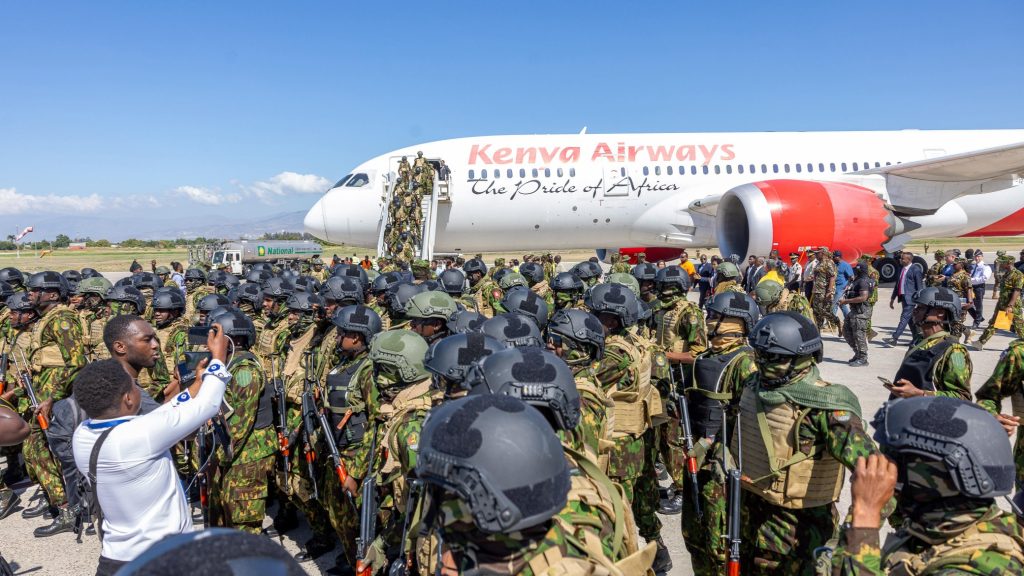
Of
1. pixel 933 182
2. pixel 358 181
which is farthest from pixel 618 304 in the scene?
pixel 933 182

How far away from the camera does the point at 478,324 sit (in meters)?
4.87

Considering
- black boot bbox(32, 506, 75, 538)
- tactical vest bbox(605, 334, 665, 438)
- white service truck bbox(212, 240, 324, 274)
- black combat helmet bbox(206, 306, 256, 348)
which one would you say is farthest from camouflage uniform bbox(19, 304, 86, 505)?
white service truck bbox(212, 240, 324, 274)

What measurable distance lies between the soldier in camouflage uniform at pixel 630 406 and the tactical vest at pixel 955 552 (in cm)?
203

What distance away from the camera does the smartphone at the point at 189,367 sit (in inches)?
173

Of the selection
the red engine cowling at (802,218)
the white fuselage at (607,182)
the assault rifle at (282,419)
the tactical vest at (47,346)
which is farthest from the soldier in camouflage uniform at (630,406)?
the white fuselage at (607,182)

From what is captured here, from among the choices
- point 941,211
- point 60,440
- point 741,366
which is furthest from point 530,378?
point 941,211

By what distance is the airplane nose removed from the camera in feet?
56.4

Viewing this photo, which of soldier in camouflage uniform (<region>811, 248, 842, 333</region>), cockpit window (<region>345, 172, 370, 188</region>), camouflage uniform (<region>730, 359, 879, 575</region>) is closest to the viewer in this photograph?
camouflage uniform (<region>730, 359, 879, 575</region>)

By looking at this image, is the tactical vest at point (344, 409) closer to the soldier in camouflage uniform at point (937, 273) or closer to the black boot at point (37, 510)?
the black boot at point (37, 510)

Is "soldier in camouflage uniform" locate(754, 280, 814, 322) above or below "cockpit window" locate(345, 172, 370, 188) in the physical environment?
below

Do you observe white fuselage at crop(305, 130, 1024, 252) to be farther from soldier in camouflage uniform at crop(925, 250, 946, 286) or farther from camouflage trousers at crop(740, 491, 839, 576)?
camouflage trousers at crop(740, 491, 839, 576)

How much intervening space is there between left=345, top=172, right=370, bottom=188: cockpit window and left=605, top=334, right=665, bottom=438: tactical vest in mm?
13585

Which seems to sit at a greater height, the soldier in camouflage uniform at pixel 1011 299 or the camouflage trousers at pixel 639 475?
the soldier in camouflage uniform at pixel 1011 299

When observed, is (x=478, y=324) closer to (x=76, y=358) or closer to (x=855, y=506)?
(x=855, y=506)
